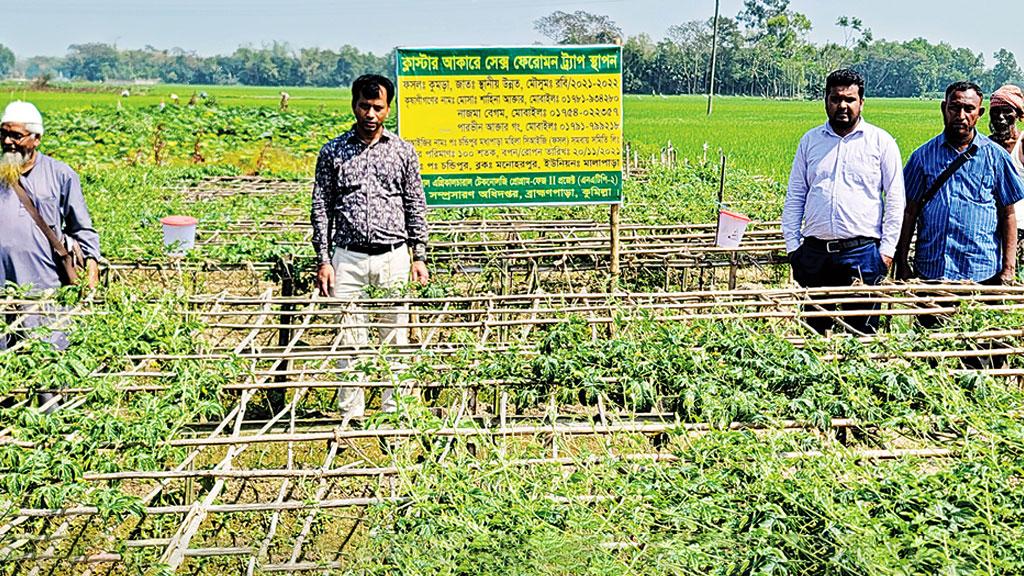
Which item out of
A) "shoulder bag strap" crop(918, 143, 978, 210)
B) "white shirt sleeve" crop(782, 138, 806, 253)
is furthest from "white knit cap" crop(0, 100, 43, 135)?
"shoulder bag strap" crop(918, 143, 978, 210)

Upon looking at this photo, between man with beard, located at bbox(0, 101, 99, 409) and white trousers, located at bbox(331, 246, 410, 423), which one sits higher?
man with beard, located at bbox(0, 101, 99, 409)

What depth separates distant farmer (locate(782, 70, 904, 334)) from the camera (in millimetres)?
5145

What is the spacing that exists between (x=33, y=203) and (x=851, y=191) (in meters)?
4.03

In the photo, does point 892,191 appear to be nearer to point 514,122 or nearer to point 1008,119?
point 1008,119

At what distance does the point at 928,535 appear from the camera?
2.44 meters

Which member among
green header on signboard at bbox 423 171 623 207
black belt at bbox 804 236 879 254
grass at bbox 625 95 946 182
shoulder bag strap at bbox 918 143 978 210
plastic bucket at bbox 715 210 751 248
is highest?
shoulder bag strap at bbox 918 143 978 210

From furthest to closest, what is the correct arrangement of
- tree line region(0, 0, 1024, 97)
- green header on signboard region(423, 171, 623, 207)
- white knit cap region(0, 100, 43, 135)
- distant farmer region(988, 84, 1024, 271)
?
tree line region(0, 0, 1024, 97), green header on signboard region(423, 171, 623, 207), distant farmer region(988, 84, 1024, 271), white knit cap region(0, 100, 43, 135)

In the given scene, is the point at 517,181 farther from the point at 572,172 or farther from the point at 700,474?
the point at 700,474

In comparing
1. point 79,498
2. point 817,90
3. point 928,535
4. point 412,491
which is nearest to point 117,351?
point 79,498

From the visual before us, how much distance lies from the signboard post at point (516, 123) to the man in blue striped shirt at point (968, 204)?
5.97 feet

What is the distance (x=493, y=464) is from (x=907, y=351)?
193 cm

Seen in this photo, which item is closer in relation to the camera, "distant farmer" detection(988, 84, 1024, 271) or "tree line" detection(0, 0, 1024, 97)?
"distant farmer" detection(988, 84, 1024, 271)

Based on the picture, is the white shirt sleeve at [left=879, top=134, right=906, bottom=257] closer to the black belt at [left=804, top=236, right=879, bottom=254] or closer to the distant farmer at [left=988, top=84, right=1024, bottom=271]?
the black belt at [left=804, top=236, right=879, bottom=254]

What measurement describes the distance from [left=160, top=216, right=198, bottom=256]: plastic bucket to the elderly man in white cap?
2050 mm
